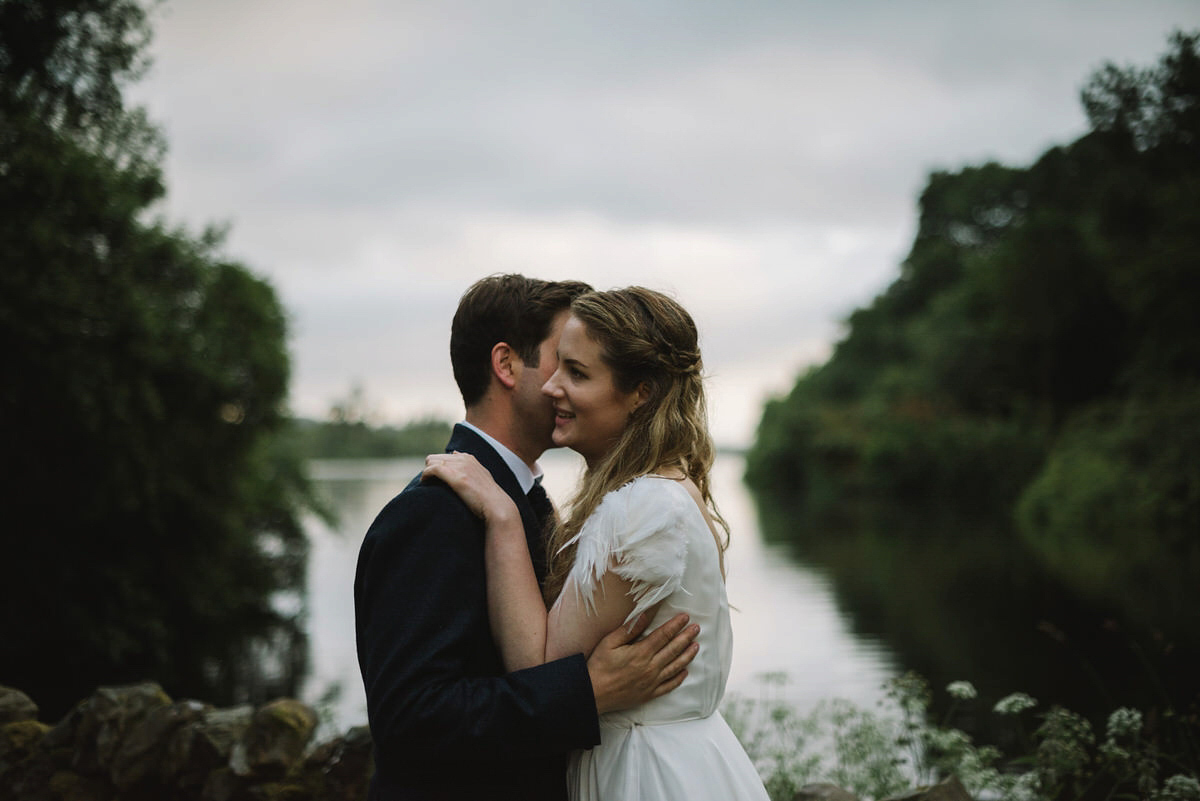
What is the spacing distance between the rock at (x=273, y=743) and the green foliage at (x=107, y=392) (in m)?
8.42

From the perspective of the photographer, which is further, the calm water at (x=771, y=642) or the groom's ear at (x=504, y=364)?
the calm water at (x=771, y=642)

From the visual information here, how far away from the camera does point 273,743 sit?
5234mm

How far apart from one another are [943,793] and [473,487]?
282 centimetres

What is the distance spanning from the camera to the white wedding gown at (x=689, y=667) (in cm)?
249

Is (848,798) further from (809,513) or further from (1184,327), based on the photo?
(809,513)

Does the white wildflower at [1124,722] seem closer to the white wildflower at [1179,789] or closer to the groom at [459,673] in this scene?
the white wildflower at [1179,789]

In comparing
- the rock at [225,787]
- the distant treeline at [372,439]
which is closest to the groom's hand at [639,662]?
the rock at [225,787]

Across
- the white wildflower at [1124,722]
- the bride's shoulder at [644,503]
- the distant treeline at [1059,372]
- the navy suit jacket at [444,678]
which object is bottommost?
the white wildflower at [1124,722]

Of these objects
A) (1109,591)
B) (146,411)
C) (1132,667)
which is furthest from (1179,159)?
(146,411)

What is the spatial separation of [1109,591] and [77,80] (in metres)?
17.9

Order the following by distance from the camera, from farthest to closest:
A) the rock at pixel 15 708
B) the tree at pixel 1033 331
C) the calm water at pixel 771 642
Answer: the tree at pixel 1033 331, the calm water at pixel 771 642, the rock at pixel 15 708

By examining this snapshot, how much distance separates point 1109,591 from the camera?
56.4 ft

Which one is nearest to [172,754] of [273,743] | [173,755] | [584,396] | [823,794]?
[173,755]

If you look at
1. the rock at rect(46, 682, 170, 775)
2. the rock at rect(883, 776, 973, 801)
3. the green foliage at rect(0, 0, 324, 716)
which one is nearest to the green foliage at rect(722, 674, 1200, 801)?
the rock at rect(883, 776, 973, 801)
